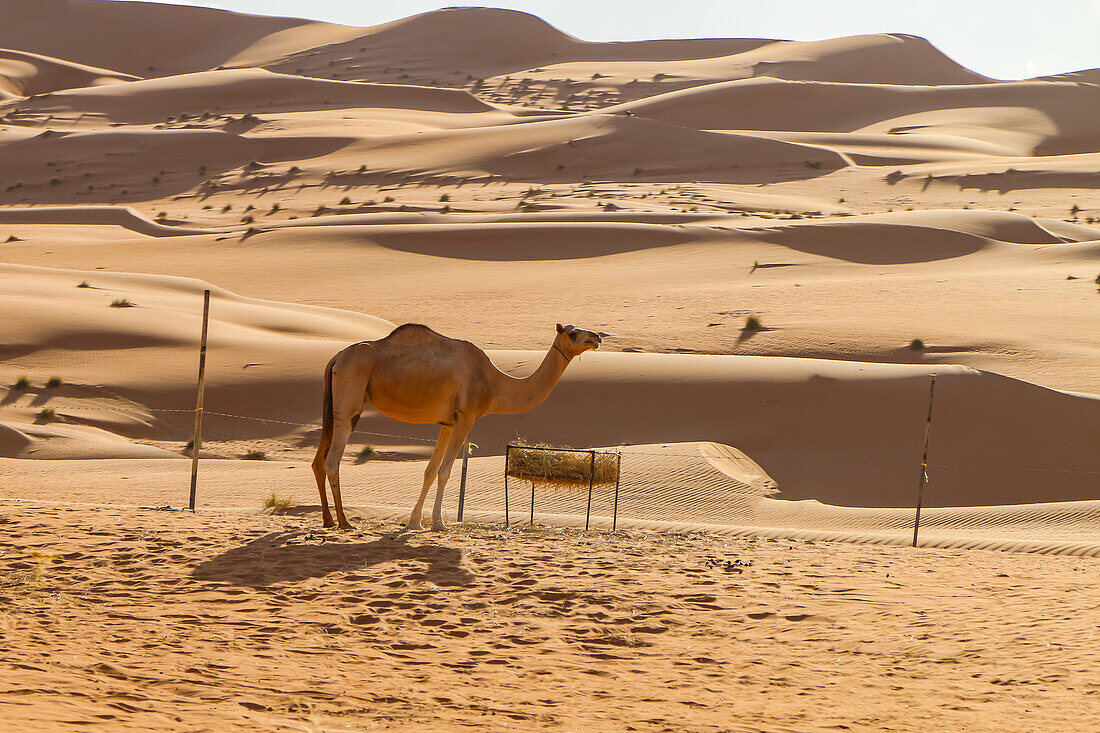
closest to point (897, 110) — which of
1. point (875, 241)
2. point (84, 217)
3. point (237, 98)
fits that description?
point (237, 98)

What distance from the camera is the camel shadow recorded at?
9.33 m

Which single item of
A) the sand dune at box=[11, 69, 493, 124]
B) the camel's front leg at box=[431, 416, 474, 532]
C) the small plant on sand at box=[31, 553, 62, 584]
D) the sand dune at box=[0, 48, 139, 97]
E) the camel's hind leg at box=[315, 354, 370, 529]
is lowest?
the small plant on sand at box=[31, 553, 62, 584]

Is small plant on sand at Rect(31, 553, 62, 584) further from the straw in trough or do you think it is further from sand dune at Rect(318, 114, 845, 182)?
sand dune at Rect(318, 114, 845, 182)

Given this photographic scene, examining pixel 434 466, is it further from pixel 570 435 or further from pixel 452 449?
pixel 570 435

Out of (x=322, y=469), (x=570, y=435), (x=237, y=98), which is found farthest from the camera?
(x=237, y=98)

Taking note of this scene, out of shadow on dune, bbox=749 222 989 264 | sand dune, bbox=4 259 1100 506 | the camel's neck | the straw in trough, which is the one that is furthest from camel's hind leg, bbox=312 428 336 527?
shadow on dune, bbox=749 222 989 264

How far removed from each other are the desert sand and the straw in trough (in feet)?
2.38

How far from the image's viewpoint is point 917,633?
8.80 metres

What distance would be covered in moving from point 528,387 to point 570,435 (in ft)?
29.1

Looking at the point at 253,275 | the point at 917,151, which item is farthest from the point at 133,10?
the point at 253,275

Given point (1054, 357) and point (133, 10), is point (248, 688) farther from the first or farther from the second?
point (133, 10)

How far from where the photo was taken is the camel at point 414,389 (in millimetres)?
11219

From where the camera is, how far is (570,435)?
A: 2088 centimetres

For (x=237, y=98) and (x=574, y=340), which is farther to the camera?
(x=237, y=98)
